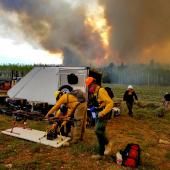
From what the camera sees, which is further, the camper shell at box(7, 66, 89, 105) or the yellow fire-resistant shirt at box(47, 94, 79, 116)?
the camper shell at box(7, 66, 89, 105)

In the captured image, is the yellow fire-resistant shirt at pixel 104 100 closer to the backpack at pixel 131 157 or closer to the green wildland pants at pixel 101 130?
the green wildland pants at pixel 101 130

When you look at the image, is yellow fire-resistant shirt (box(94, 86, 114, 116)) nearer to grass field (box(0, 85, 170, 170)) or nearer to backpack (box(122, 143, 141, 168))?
backpack (box(122, 143, 141, 168))

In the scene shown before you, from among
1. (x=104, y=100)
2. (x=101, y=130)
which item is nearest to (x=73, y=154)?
(x=101, y=130)

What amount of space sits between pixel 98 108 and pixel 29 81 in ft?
30.7

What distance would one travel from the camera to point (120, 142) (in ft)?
34.4

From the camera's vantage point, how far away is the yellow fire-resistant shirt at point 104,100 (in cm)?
735

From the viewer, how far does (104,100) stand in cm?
743

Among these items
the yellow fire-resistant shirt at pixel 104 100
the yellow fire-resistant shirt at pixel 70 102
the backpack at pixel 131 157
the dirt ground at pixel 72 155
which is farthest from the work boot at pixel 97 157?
the yellow fire-resistant shirt at pixel 70 102

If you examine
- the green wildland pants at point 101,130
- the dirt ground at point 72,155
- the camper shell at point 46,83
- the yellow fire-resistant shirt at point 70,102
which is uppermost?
the camper shell at point 46,83

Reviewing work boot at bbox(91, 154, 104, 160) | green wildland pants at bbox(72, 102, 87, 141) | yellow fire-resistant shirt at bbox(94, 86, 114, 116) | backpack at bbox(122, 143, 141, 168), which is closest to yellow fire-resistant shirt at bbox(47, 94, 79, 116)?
green wildland pants at bbox(72, 102, 87, 141)

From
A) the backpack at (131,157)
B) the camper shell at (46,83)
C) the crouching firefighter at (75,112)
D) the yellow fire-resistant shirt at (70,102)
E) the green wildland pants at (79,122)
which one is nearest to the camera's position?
the backpack at (131,157)

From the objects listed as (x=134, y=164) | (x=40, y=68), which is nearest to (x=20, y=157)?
(x=134, y=164)

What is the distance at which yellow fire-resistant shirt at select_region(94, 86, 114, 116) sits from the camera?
735 centimetres

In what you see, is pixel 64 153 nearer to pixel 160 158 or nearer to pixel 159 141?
pixel 160 158
